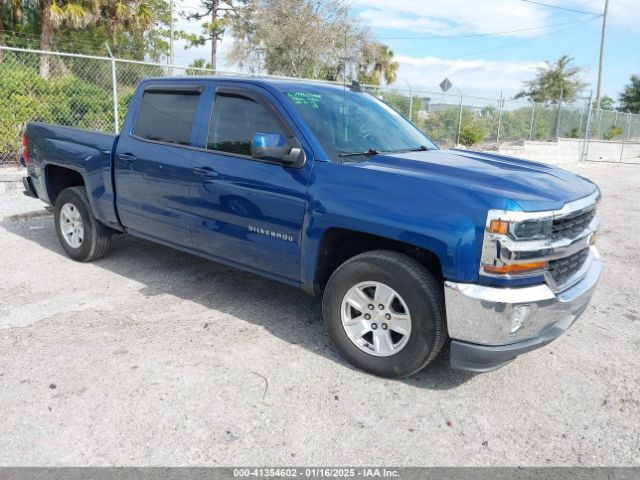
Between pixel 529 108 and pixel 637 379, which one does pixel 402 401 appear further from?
pixel 529 108

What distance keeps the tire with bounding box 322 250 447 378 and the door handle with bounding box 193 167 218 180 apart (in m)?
1.31

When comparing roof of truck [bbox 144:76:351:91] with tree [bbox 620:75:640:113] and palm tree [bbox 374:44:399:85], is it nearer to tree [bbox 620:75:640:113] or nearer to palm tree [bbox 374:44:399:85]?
palm tree [bbox 374:44:399:85]

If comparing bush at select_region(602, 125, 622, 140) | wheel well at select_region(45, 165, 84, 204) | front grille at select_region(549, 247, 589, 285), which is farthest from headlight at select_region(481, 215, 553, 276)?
bush at select_region(602, 125, 622, 140)

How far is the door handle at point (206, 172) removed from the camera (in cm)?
417

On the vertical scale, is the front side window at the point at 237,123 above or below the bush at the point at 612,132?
below

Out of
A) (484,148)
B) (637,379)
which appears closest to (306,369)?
(637,379)

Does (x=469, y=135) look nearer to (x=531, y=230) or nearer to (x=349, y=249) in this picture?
(x=349, y=249)

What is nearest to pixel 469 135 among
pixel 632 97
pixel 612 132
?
pixel 612 132

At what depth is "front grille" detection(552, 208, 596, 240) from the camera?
3.14 meters

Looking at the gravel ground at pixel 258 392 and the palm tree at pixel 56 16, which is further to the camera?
the palm tree at pixel 56 16

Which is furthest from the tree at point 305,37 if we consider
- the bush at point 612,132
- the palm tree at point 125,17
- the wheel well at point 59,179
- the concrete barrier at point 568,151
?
the wheel well at point 59,179

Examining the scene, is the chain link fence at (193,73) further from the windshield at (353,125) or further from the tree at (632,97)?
the tree at (632,97)

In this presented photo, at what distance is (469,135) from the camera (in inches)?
709

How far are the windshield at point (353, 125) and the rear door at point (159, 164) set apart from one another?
1045 millimetres
